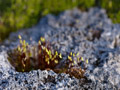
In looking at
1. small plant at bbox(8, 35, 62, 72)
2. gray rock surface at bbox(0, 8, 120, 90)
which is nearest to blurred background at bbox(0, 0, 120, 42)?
gray rock surface at bbox(0, 8, 120, 90)

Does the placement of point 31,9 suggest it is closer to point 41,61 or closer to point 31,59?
point 31,59

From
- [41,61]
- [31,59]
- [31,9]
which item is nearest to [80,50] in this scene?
[41,61]

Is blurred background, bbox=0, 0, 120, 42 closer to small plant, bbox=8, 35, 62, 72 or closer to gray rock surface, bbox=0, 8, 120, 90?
gray rock surface, bbox=0, 8, 120, 90

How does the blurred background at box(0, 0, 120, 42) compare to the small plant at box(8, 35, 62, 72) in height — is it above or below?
above

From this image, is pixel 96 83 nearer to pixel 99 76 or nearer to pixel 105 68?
pixel 99 76

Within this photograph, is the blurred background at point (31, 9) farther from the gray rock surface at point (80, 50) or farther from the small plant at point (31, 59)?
the small plant at point (31, 59)

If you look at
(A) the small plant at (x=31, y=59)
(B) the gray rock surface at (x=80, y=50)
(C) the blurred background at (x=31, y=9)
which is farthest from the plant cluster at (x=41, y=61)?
(C) the blurred background at (x=31, y=9)
